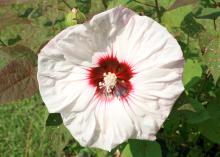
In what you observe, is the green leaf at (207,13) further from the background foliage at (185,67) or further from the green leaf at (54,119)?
the green leaf at (54,119)

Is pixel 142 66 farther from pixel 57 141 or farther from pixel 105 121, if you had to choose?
pixel 57 141

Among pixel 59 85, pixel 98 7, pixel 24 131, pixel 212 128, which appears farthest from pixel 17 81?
pixel 24 131

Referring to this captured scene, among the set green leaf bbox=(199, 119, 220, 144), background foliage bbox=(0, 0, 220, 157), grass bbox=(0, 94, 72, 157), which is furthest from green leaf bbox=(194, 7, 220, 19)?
grass bbox=(0, 94, 72, 157)

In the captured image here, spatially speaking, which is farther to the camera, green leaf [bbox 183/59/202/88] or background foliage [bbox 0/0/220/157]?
green leaf [bbox 183/59/202/88]

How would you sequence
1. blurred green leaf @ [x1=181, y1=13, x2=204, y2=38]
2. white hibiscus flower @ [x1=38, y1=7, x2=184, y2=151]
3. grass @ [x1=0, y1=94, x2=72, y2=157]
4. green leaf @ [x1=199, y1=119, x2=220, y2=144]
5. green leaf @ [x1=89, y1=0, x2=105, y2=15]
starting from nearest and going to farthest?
white hibiscus flower @ [x1=38, y1=7, x2=184, y2=151] < blurred green leaf @ [x1=181, y1=13, x2=204, y2=38] < green leaf @ [x1=199, y1=119, x2=220, y2=144] < green leaf @ [x1=89, y1=0, x2=105, y2=15] < grass @ [x1=0, y1=94, x2=72, y2=157]

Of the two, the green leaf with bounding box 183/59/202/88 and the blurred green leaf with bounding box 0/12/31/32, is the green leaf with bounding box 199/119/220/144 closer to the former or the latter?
the green leaf with bounding box 183/59/202/88

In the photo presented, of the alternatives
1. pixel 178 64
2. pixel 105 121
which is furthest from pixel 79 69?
pixel 178 64

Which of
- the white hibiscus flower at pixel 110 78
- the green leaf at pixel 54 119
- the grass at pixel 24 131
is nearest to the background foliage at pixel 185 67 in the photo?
the green leaf at pixel 54 119
